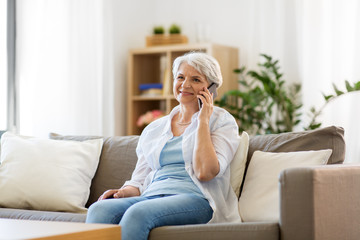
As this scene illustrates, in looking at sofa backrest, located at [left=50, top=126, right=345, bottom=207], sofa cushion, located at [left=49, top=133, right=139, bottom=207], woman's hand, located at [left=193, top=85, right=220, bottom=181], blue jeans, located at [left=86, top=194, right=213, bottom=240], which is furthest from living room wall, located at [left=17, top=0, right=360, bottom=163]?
blue jeans, located at [left=86, top=194, right=213, bottom=240]

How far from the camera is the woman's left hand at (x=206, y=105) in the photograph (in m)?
2.42

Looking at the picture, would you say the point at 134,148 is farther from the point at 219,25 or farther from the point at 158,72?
the point at 158,72

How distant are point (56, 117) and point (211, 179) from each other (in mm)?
2196

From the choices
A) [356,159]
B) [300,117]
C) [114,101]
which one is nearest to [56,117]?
[114,101]

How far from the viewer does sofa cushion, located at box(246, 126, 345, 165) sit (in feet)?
8.10

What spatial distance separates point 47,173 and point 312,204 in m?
1.47

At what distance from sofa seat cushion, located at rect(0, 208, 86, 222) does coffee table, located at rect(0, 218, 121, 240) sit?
63 cm

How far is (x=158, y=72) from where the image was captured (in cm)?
528

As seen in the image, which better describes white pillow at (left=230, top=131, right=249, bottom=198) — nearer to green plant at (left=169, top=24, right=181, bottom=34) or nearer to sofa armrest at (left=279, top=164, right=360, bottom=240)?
sofa armrest at (left=279, top=164, right=360, bottom=240)

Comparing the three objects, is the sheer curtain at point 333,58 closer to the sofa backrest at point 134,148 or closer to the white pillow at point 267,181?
the sofa backrest at point 134,148

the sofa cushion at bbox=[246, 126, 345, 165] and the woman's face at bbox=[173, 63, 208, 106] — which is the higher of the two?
the woman's face at bbox=[173, 63, 208, 106]

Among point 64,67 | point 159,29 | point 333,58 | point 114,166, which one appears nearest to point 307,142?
point 114,166

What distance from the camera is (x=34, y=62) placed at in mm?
4227

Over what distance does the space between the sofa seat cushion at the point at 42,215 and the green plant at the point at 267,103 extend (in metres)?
1.79
